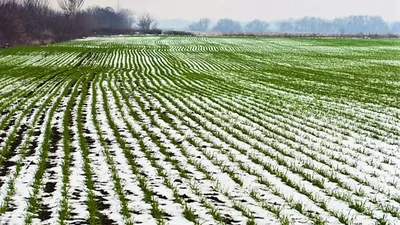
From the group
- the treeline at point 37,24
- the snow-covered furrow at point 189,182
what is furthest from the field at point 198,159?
the treeline at point 37,24

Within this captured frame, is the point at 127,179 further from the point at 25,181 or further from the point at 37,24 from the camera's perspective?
the point at 37,24

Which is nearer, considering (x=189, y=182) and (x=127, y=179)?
(x=189, y=182)

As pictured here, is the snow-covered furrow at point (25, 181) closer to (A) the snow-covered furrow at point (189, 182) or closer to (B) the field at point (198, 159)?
(B) the field at point (198, 159)

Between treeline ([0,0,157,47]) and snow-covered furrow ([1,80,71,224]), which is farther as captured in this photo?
treeline ([0,0,157,47])

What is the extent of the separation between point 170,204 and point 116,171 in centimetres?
204

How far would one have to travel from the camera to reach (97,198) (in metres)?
7.28

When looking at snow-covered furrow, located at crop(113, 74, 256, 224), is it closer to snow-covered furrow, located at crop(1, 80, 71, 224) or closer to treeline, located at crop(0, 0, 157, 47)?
snow-covered furrow, located at crop(1, 80, 71, 224)

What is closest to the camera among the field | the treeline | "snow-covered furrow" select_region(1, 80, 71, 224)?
"snow-covered furrow" select_region(1, 80, 71, 224)

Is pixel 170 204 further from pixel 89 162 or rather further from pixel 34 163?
pixel 34 163

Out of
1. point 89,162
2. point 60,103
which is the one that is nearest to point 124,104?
point 60,103

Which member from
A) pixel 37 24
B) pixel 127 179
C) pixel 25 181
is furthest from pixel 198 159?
pixel 37 24

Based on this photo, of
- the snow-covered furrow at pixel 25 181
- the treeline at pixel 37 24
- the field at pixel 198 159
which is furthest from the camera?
the treeline at pixel 37 24

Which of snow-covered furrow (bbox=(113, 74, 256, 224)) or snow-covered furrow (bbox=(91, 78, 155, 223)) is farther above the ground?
snow-covered furrow (bbox=(91, 78, 155, 223))

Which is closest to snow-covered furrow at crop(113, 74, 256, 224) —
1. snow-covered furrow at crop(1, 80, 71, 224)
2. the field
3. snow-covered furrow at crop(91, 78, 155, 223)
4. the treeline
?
the field
